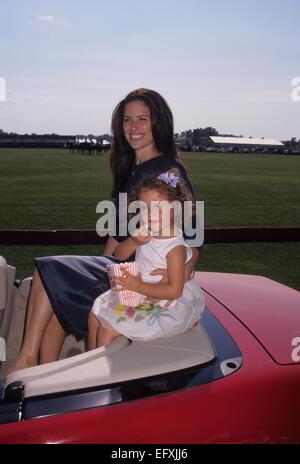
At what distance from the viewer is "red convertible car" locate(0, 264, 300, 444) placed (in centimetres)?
165

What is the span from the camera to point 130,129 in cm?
296

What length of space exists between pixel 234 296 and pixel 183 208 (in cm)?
48

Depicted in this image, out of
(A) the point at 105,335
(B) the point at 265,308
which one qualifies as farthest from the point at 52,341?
(B) the point at 265,308

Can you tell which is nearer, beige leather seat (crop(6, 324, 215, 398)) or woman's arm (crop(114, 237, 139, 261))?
beige leather seat (crop(6, 324, 215, 398))

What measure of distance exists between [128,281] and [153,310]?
0.15 m

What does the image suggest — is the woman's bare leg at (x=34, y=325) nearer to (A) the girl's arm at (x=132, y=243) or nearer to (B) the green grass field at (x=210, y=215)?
(A) the girl's arm at (x=132, y=243)

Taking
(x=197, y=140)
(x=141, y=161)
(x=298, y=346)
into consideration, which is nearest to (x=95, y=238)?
(x=141, y=161)

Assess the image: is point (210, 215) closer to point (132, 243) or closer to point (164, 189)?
point (132, 243)

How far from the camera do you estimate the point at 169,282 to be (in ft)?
6.99

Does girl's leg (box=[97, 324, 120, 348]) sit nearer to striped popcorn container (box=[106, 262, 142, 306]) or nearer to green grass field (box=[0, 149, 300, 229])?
striped popcorn container (box=[106, 262, 142, 306])

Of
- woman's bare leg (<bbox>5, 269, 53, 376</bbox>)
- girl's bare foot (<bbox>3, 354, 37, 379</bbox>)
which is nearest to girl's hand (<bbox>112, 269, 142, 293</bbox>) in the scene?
woman's bare leg (<bbox>5, 269, 53, 376</bbox>)

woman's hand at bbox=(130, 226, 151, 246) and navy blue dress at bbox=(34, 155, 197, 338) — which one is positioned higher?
woman's hand at bbox=(130, 226, 151, 246)

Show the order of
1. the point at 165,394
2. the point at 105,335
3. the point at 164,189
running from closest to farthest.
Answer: the point at 165,394
the point at 105,335
the point at 164,189
